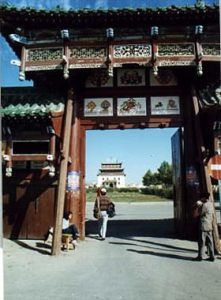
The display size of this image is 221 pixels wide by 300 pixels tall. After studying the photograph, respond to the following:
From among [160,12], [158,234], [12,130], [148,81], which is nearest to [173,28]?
[160,12]

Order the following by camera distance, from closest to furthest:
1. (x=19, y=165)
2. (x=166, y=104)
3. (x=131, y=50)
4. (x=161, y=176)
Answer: (x=131, y=50), (x=166, y=104), (x=19, y=165), (x=161, y=176)

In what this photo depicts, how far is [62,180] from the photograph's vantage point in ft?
35.8

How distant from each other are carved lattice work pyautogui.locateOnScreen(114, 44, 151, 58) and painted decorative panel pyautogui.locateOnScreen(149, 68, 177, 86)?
135 centimetres

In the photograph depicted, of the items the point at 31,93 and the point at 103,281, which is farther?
the point at 31,93

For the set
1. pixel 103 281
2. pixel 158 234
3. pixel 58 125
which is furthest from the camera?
pixel 158 234

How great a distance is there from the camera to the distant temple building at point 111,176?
92.4 meters

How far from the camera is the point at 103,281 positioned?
24.3 ft

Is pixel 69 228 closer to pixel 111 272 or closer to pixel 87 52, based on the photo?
pixel 111 272

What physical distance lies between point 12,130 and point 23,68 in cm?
177

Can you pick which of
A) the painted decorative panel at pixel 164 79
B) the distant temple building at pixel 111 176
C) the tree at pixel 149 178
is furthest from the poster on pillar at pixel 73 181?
the distant temple building at pixel 111 176

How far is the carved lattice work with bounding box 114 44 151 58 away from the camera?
1110 centimetres

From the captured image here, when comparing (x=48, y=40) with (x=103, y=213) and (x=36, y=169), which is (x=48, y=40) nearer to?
(x=36, y=169)

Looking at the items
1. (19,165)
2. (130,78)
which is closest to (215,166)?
(130,78)

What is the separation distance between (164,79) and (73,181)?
Answer: 151 inches
